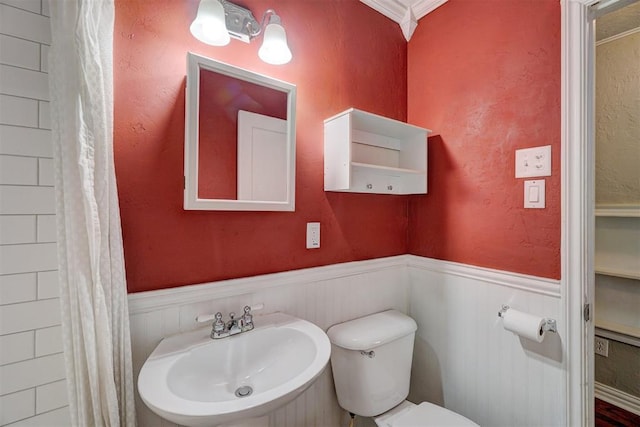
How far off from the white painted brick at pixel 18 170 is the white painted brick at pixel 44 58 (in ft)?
0.86

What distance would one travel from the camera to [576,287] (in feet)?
3.38

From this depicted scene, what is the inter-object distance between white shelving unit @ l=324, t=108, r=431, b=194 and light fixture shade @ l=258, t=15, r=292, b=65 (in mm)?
341

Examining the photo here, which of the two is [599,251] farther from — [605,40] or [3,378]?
[3,378]

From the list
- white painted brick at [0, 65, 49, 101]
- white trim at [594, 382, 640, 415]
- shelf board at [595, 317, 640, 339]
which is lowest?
white trim at [594, 382, 640, 415]

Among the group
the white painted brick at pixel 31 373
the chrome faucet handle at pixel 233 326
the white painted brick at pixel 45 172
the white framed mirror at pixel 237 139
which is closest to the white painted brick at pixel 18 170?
the white painted brick at pixel 45 172

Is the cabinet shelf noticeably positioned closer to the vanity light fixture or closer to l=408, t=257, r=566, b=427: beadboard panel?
l=408, t=257, r=566, b=427: beadboard panel

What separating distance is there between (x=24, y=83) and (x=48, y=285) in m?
0.57

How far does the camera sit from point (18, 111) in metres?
0.74

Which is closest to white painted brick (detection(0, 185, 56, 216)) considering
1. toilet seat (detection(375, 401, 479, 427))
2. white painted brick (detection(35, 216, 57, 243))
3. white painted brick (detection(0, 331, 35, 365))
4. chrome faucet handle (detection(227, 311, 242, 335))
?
white painted brick (detection(35, 216, 57, 243))

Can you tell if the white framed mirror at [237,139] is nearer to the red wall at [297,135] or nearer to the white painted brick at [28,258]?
the red wall at [297,135]

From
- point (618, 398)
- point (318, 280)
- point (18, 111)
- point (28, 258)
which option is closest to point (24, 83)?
point (18, 111)

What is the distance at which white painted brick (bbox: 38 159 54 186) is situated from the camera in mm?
772

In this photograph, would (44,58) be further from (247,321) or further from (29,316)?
(247,321)

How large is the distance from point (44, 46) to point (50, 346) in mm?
868
